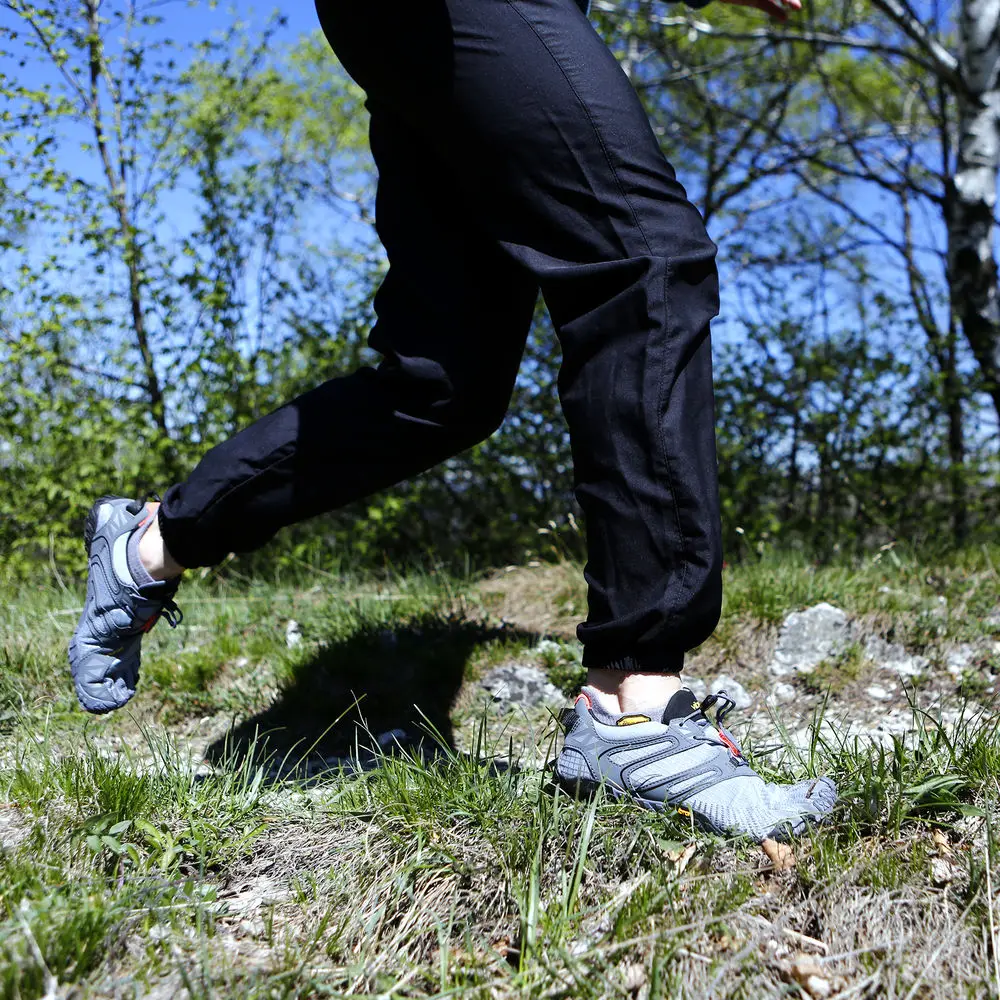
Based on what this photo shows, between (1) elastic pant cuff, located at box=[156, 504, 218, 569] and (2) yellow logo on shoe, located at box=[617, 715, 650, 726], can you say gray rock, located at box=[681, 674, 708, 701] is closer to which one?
(2) yellow logo on shoe, located at box=[617, 715, 650, 726]

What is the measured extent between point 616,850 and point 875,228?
648cm

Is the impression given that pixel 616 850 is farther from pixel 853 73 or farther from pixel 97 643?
pixel 853 73

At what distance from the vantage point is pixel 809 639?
2.72 meters

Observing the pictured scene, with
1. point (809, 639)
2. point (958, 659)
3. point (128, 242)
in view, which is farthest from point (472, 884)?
point (128, 242)

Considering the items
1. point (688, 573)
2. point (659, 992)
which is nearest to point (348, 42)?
point (688, 573)

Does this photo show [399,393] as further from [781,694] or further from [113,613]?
[781,694]

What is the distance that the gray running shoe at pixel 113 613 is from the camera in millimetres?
1846

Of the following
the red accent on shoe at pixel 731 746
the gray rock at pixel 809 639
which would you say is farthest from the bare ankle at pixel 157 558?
the gray rock at pixel 809 639

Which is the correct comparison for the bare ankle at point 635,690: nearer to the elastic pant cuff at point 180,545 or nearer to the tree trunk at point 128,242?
the elastic pant cuff at point 180,545

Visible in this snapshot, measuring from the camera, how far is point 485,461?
4812mm

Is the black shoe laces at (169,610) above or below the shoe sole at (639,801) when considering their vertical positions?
above

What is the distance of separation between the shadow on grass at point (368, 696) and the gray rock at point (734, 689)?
61cm

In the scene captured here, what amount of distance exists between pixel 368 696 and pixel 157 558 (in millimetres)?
855

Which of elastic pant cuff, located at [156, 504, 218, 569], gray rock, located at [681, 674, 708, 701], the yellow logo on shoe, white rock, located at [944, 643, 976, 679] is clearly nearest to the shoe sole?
the yellow logo on shoe
